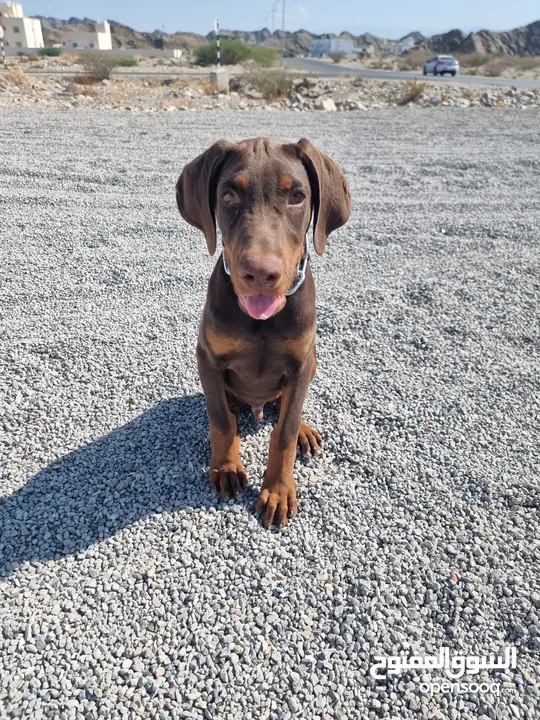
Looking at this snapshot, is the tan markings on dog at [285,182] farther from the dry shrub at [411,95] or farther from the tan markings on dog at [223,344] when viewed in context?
the dry shrub at [411,95]

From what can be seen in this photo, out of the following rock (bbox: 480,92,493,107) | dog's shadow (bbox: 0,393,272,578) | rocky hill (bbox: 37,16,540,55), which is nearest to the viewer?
dog's shadow (bbox: 0,393,272,578)

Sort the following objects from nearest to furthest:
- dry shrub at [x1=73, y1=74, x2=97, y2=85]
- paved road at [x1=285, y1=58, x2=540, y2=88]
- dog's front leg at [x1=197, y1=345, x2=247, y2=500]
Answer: dog's front leg at [x1=197, y1=345, x2=247, y2=500], dry shrub at [x1=73, y1=74, x2=97, y2=85], paved road at [x1=285, y1=58, x2=540, y2=88]

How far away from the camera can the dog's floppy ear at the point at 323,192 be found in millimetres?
2479

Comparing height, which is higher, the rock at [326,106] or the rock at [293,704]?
the rock at [326,106]

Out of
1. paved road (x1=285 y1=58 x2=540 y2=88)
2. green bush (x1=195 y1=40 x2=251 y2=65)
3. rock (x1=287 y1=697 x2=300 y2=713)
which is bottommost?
rock (x1=287 y1=697 x2=300 y2=713)

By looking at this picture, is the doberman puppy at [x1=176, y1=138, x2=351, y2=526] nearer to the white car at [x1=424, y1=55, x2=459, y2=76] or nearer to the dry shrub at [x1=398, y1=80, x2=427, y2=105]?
the dry shrub at [x1=398, y1=80, x2=427, y2=105]

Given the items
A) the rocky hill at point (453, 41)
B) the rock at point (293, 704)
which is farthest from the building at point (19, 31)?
the rock at point (293, 704)

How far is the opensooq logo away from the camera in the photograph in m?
2.02

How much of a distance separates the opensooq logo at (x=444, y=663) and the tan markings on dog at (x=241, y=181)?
6.79 ft

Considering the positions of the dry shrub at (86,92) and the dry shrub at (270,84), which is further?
the dry shrub at (270,84)

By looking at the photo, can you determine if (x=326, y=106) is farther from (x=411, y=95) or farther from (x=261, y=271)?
(x=261, y=271)

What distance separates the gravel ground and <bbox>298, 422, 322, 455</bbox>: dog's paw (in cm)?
8

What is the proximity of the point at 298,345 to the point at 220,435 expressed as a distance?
69cm

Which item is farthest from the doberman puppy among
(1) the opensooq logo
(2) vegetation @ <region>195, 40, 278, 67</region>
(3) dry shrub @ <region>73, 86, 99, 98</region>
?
(2) vegetation @ <region>195, 40, 278, 67</region>
